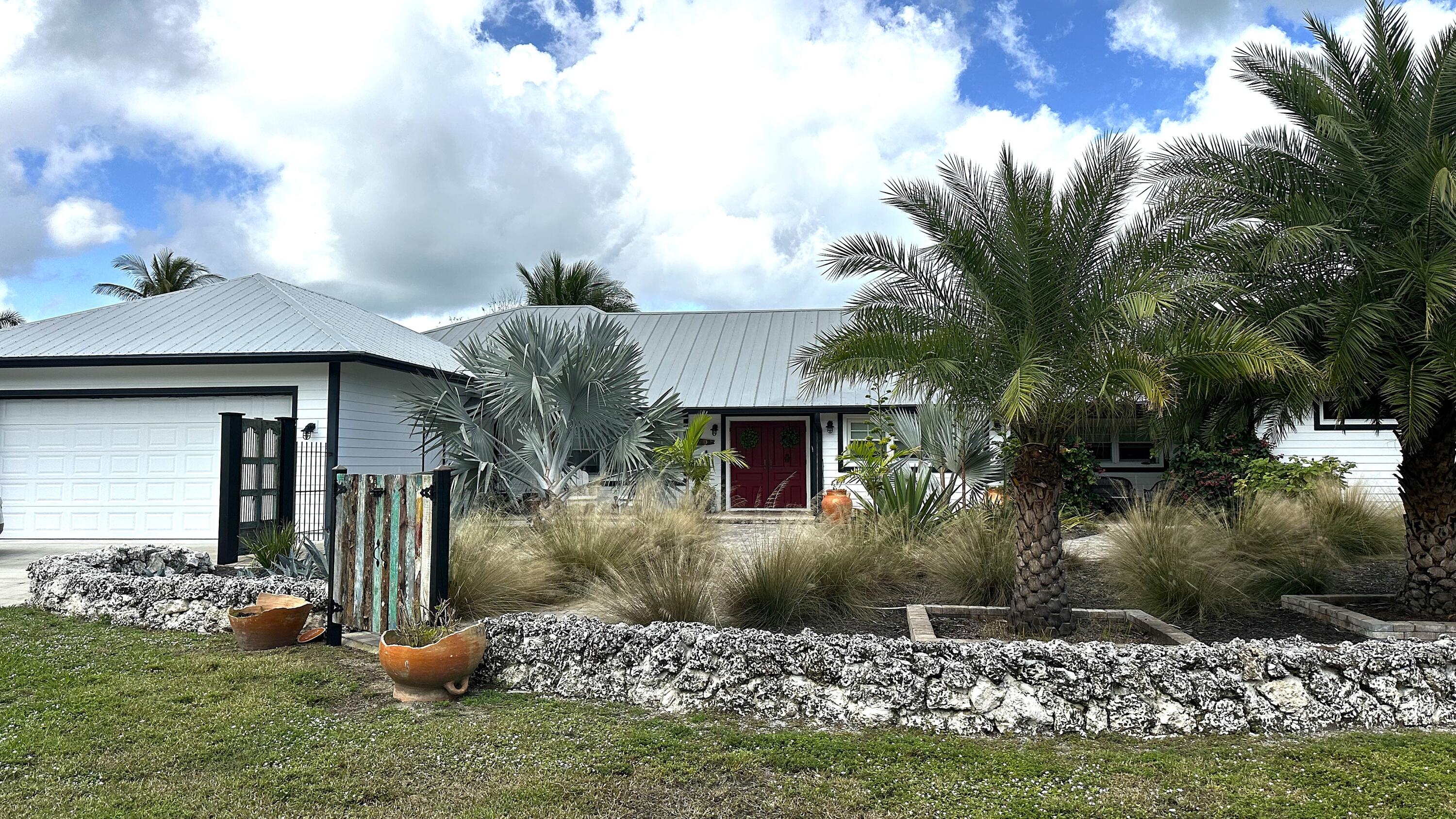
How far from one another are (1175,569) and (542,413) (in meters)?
7.11

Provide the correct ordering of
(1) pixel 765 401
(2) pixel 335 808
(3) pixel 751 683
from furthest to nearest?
(1) pixel 765 401, (3) pixel 751 683, (2) pixel 335 808

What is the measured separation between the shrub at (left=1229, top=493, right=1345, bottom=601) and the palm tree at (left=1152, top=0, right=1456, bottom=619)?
2.63ft

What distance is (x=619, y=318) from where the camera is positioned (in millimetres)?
20625

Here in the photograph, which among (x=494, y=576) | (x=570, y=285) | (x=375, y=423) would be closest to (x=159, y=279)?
(x=570, y=285)

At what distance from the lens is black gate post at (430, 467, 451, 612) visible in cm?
521

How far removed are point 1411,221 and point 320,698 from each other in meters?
7.38

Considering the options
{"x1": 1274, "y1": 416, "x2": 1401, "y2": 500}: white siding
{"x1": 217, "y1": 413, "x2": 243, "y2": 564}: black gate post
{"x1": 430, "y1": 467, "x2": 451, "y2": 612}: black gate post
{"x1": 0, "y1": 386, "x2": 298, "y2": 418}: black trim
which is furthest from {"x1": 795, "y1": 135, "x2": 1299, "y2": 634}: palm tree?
{"x1": 1274, "y1": 416, "x2": 1401, "y2": 500}: white siding

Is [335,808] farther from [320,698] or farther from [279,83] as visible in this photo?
[279,83]

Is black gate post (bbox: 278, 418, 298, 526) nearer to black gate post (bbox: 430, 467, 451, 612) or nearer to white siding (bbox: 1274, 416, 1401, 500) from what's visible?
black gate post (bbox: 430, 467, 451, 612)

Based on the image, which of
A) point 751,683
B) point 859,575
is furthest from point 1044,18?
point 751,683

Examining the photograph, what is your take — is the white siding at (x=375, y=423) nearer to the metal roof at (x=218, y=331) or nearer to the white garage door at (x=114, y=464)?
the metal roof at (x=218, y=331)

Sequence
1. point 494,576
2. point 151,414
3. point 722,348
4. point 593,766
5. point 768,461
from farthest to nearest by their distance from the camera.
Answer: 1. point 722,348
2. point 768,461
3. point 151,414
4. point 494,576
5. point 593,766

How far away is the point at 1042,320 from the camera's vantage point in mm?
5723

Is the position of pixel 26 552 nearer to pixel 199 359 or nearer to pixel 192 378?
pixel 192 378
